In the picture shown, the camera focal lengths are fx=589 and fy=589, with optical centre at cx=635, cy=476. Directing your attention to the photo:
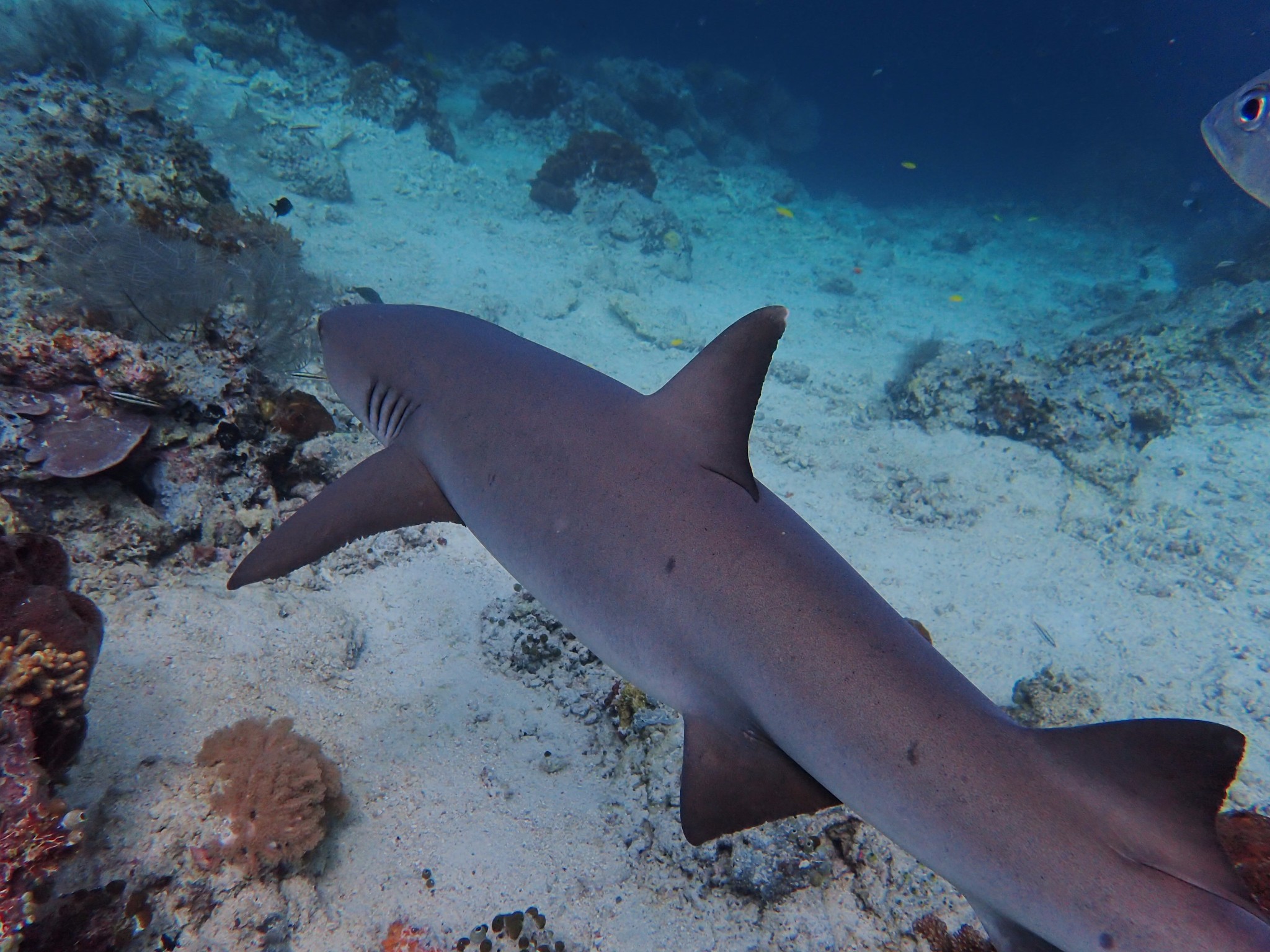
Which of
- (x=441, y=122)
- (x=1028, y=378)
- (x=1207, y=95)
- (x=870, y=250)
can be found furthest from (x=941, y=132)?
(x=1028, y=378)

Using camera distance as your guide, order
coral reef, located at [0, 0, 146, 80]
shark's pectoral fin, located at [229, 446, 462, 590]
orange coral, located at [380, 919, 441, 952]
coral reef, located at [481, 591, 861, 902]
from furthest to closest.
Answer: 1. coral reef, located at [0, 0, 146, 80]
2. coral reef, located at [481, 591, 861, 902]
3. orange coral, located at [380, 919, 441, 952]
4. shark's pectoral fin, located at [229, 446, 462, 590]

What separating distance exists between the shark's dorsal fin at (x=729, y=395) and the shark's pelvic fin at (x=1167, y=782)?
1.11 metres

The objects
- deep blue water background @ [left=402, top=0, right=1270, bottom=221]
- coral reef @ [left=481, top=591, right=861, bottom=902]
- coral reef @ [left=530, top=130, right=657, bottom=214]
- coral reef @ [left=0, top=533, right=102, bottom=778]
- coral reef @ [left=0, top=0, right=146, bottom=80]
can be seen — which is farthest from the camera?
deep blue water background @ [left=402, top=0, right=1270, bottom=221]

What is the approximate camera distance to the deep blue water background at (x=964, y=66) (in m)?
42.2

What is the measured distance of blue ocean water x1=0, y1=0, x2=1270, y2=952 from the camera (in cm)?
173

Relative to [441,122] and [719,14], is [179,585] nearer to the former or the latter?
[441,122]

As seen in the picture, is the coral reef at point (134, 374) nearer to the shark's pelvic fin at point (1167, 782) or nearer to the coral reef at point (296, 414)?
the coral reef at point (296, 414)

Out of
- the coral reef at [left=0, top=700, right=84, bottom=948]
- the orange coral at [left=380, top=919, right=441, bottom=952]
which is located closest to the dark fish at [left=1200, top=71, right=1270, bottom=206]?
the orange coral at [left=380, top=919, right=441, bottom=952]

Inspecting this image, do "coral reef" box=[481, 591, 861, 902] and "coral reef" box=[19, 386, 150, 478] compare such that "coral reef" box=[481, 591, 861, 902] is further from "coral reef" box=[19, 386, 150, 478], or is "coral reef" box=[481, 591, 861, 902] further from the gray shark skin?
"coral reef" box=[19, 386, 150, 478]

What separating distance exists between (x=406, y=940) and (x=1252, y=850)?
371 centimetres

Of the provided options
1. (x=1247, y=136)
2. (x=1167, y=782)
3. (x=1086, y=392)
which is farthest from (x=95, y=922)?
(x=1086, y=392)

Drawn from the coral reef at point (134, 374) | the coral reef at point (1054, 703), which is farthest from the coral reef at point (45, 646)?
the coral reef at point (1054, 703)

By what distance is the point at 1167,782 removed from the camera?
1.53 m

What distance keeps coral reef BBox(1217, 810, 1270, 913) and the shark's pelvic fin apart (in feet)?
4.79
